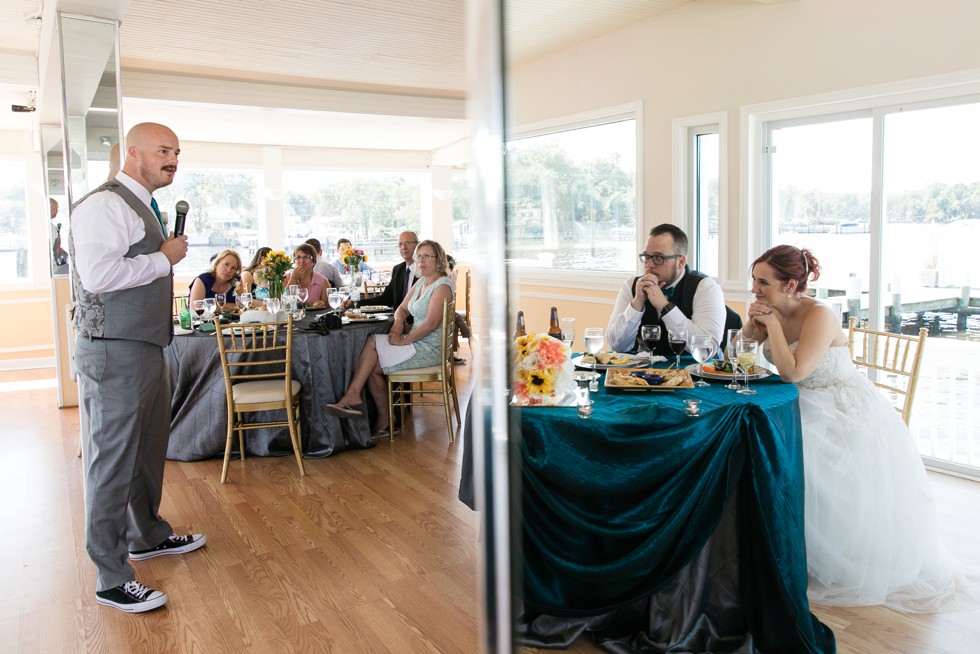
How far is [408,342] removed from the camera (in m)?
4.43

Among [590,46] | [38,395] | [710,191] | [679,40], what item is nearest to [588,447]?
[710,191]

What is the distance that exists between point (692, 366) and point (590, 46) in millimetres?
3780

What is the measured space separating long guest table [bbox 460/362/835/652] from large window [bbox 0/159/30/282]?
27.0 feet

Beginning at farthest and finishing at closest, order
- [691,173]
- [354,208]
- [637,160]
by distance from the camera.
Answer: [354,208] < [637,160] < [691,173]

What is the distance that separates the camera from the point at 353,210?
10.8 meters

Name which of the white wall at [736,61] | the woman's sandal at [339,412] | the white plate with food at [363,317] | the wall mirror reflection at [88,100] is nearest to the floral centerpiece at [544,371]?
the white wall at [736,61]

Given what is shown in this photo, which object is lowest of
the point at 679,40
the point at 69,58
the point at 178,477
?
the point at 178,477

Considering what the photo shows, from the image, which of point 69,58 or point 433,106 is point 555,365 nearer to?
point 69,58

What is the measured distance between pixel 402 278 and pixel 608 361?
3488mm

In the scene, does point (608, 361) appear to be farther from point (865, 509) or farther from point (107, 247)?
point (107, 247)

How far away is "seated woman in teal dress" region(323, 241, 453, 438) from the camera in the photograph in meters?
4.38

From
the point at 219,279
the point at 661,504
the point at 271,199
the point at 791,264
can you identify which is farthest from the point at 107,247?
the point at 271,199

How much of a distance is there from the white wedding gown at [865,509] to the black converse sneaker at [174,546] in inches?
89.7

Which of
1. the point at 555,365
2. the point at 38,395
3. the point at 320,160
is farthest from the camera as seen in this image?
the point at 320,160
